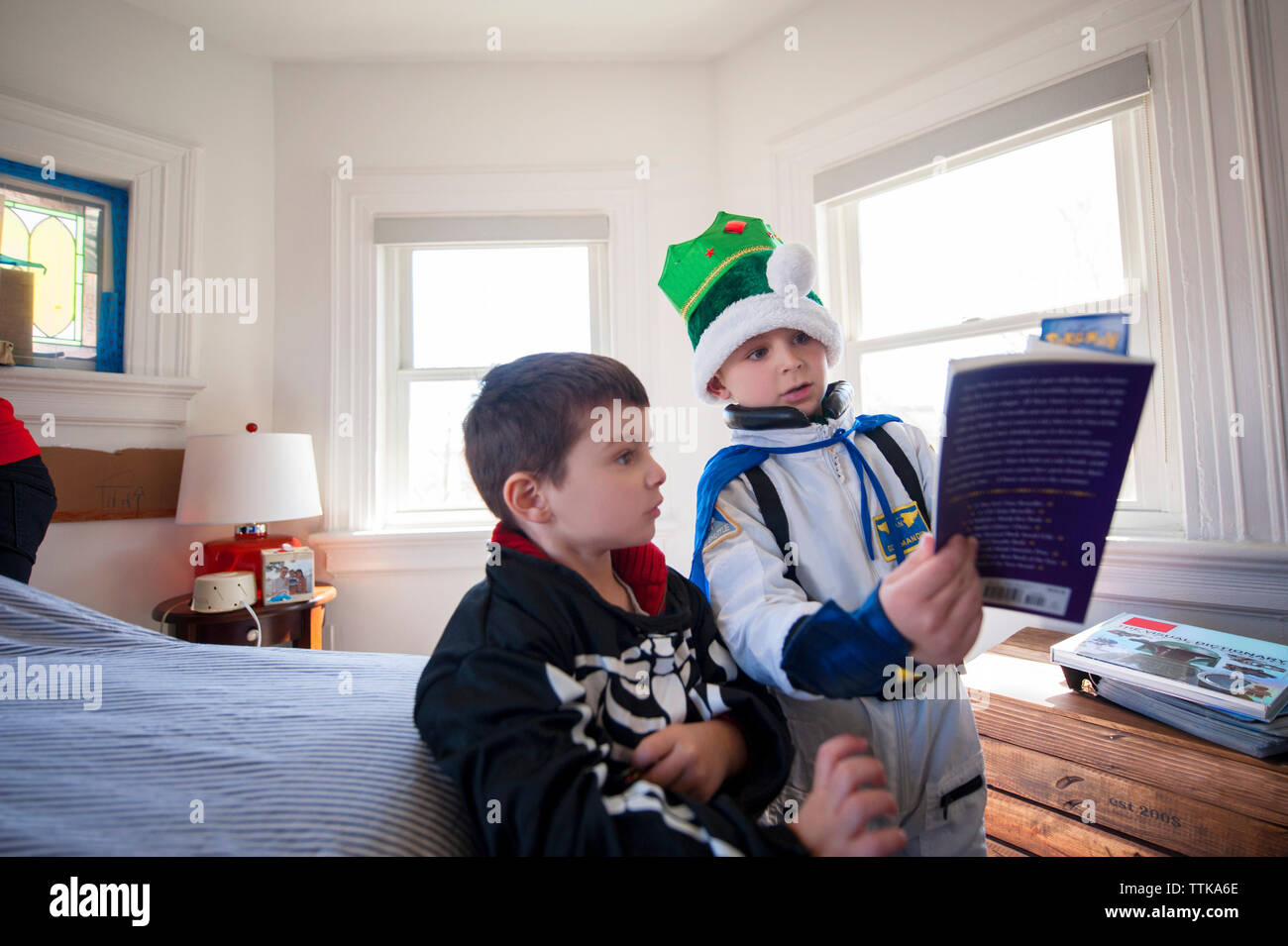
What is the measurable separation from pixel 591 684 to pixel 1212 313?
1967 millimetres

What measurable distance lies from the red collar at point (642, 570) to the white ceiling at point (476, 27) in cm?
262

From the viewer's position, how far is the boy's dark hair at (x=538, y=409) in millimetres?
747

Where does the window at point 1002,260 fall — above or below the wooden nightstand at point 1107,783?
above

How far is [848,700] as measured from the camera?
2.69 ft

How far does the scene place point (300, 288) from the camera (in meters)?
2.69

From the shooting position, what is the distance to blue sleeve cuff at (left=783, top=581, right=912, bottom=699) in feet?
2.02

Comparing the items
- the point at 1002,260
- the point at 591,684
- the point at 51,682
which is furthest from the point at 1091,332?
the point at 1002,260

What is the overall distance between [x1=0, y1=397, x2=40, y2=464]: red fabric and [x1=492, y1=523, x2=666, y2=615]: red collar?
1.55m

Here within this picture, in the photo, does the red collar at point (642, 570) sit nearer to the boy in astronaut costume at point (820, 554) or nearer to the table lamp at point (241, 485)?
the boy in astronaut costume at point (820, 554)

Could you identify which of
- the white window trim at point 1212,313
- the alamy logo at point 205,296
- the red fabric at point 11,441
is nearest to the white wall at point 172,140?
the alamy logo at point 205,296

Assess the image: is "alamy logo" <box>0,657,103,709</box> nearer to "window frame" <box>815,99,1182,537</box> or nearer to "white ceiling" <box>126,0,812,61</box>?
"window frame" <box>815,99,1182,537</box>

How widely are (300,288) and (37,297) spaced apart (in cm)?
90

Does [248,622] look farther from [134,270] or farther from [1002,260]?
[1002,260]
